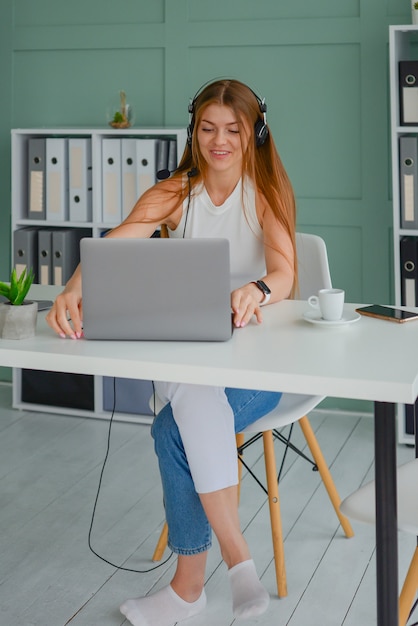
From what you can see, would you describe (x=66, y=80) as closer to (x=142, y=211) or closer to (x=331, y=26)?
(x=331, y=26)

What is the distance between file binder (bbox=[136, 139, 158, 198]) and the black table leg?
227cm

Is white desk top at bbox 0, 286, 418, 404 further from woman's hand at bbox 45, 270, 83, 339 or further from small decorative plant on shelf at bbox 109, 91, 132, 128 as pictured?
small decorative plant on shelf at bbox 109, 91, 132, 128

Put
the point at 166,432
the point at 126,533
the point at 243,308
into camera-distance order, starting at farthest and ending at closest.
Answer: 1. the point at 126,533
2. the point at 166,432
3. the point at 243,308

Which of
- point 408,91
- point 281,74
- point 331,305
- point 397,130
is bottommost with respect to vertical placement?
point 331,305

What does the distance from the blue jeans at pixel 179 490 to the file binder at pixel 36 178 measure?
6.53 ft

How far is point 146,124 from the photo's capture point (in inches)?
157

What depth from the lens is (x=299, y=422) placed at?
101 inches

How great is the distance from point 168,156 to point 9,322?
6.55 feet

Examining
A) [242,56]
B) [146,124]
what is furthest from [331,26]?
[146,124]

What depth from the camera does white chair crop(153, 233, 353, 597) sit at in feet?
7.30

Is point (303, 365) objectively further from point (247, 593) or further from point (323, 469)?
point (323, 469)

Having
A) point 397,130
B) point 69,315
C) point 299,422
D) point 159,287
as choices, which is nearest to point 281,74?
point 397,130

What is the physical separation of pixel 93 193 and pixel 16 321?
203 cm

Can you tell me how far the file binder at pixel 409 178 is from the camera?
3340mm
